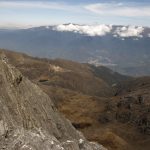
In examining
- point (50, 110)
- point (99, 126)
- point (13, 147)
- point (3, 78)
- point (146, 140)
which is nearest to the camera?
point (13, 147)

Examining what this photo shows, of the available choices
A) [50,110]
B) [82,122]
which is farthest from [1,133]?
[82,122]

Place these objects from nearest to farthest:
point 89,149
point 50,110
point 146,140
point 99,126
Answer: point 89,149 → point 50,110 → point 146,140 → point 99,126

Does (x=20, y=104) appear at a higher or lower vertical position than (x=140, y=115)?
higher

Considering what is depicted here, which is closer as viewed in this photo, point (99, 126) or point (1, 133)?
point (1, 133)

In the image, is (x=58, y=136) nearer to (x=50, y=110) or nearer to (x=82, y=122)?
(x=50, y=110)

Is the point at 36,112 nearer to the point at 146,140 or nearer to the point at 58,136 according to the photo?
the point at 58,136

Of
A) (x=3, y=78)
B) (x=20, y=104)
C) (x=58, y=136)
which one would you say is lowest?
(x=58, y=136)
